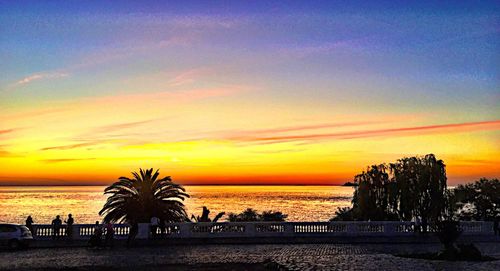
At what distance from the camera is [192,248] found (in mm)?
31266

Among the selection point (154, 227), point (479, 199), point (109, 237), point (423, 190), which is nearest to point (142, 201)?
point (154, 227)

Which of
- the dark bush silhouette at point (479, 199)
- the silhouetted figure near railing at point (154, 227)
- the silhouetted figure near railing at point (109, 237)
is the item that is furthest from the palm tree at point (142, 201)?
the dark bush silhouette at point (479, 199)

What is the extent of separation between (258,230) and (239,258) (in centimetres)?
932

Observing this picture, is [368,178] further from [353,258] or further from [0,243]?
[0,243]

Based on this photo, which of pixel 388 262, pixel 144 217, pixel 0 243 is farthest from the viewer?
pixel 144 217

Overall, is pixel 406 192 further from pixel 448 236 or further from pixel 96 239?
pixel 96 239

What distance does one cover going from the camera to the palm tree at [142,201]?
39.0m

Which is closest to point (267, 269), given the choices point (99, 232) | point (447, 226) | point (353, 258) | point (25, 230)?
point (353, 258)

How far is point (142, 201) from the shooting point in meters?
39.4

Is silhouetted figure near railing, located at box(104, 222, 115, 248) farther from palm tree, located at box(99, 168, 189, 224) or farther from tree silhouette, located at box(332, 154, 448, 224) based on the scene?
tree silhouette, located at box(332, 154, 448, 224)

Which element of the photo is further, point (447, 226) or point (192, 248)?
point (192, 248)

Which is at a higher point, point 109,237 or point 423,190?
point 423,190

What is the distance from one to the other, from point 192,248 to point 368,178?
77.8ft

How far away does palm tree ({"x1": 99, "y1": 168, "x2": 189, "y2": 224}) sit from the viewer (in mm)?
39000
